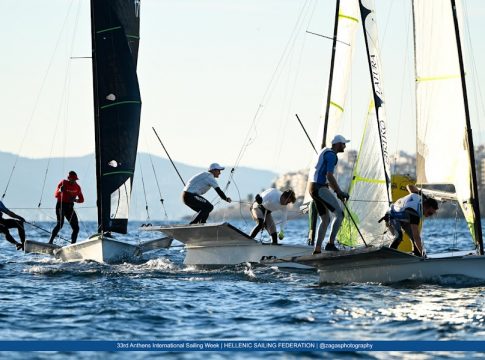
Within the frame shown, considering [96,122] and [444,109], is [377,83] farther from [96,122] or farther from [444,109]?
[96,122]

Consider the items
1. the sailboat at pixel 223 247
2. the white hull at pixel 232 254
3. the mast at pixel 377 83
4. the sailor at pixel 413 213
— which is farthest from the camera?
the mast at pixel 377 83

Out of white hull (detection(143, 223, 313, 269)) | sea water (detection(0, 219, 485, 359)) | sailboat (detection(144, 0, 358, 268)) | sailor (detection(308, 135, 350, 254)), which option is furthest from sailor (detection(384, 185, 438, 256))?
white hull (detection(143, 223, 313, 269))

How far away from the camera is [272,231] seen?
71.4 ft

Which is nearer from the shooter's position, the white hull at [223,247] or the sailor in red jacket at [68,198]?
the white hull at [223,247]

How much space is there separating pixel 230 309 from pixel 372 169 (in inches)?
363

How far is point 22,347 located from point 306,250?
32.4 feet

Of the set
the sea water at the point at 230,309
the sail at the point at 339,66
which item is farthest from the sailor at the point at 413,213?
the sail at the point at 339,66

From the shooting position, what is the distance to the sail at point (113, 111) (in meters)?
24.8

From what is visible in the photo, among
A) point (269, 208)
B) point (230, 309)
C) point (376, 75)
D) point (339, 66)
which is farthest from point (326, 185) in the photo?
point (339, 66)

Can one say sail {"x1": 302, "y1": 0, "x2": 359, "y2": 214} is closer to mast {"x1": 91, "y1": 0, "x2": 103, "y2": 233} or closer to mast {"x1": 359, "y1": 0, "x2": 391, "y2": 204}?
mast {"x1": 359, "y1": 0, "x2": 391, "y2": 204}

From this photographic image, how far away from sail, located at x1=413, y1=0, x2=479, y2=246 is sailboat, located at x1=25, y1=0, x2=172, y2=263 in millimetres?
8188

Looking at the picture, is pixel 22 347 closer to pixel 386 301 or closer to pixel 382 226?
pixel 386 301

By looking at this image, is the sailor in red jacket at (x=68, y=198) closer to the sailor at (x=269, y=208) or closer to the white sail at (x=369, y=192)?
the sailor at (x=269, y=208)

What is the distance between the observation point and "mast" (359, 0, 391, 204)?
22906 millimetres
